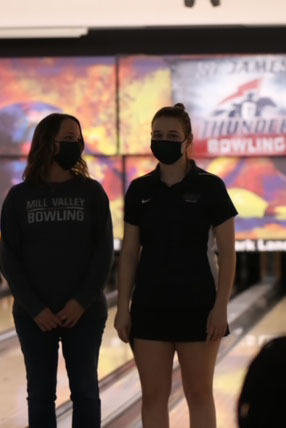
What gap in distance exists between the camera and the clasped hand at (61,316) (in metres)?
2.23

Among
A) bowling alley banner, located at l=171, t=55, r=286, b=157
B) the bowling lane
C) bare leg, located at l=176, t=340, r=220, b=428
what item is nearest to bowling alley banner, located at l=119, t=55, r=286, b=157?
bowling alley banner, located at l=171, t=55, r=286, b=157

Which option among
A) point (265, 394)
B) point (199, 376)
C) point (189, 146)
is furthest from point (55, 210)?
point (265, 394)

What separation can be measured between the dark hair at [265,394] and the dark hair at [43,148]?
Answer: 59.5 inches

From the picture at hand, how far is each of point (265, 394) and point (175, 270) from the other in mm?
1303

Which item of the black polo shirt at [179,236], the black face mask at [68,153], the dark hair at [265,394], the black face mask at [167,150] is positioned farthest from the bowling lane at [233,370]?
the dark hair at [265,394]

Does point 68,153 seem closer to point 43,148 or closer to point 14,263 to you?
point 43,148

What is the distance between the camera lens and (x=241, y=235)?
20.8 feet

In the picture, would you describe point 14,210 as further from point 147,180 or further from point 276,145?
point 276,145

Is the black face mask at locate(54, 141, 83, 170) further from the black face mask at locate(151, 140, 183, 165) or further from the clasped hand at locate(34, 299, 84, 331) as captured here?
the clasped hand at locate(34, 299, 84, 331)

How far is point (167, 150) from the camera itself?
219 cm

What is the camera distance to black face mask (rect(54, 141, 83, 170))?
230cm

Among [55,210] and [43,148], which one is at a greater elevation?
[43,148]

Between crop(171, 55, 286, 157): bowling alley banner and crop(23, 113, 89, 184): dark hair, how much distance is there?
4108 mm

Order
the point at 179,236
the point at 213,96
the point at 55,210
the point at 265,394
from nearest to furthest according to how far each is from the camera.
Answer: the point at 265,394 → the point at 179,236 → the point at 55,210 → the point at 213,96
